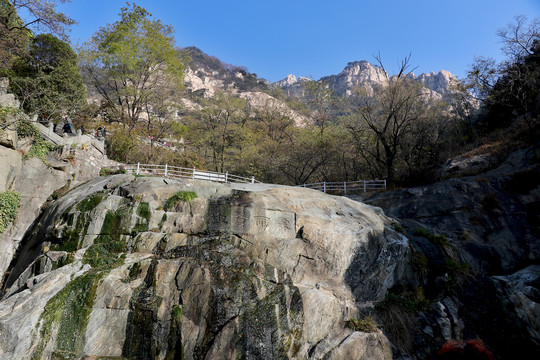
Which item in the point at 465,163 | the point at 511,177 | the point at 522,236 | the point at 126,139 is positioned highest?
the point at 126,139

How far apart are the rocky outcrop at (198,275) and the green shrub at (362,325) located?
224mm

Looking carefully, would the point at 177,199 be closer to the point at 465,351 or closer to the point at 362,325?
the point at 362,325

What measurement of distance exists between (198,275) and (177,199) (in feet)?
15.0

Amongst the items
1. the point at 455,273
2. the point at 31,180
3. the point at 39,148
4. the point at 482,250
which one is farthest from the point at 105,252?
the point at 482,250

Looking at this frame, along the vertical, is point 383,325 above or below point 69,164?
below

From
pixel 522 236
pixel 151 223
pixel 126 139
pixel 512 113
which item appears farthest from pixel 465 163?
pixel 126 139

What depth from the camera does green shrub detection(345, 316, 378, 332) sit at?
10977 mm

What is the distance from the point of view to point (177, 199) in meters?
13.6

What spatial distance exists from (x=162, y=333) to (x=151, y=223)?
4.97 meters

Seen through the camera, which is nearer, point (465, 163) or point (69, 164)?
point (69, 164)

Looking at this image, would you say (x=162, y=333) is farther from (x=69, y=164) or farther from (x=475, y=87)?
(x=475, y=87)

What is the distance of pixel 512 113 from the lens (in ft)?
86.7

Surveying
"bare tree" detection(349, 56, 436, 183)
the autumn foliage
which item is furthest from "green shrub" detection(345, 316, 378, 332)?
"bare tree" detection(349, 56, 436, 183)

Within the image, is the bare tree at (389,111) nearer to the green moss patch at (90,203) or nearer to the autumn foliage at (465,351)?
the autumn foliage at (465,351)
